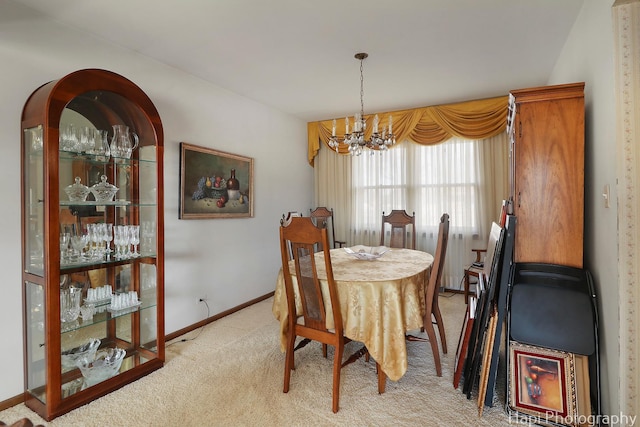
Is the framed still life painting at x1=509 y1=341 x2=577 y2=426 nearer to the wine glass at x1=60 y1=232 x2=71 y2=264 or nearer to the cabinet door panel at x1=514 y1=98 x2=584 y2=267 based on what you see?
the cabinet door panel at x1=514 y1=98 x2=584 y2=267

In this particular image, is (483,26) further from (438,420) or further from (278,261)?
(278,261)

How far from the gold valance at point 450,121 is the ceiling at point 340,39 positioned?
351 mm

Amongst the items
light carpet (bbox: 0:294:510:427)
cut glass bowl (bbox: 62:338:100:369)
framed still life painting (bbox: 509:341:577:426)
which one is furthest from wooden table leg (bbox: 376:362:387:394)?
cut glass bowl (bbox: 62:338:100:369)

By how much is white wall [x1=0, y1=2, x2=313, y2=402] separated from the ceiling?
160mm

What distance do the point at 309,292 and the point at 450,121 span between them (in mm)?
3276

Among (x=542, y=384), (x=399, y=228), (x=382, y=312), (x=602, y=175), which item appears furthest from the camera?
(x=399, y=228)

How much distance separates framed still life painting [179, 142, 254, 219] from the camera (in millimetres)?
3270

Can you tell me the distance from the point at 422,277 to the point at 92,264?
7.68 ft

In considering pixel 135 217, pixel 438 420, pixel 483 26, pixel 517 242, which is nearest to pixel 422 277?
pixel 517 242

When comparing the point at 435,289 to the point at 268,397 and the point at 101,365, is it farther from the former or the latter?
the point at 101,365

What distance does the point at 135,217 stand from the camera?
2578 millimetres

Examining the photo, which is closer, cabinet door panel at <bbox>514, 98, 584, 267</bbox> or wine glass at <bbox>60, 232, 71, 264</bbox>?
cabinet door panel at <bbox>514, 98, 584, 267</bbox>

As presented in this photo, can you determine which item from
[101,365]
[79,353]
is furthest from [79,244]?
[101,365]

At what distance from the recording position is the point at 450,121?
427cm
